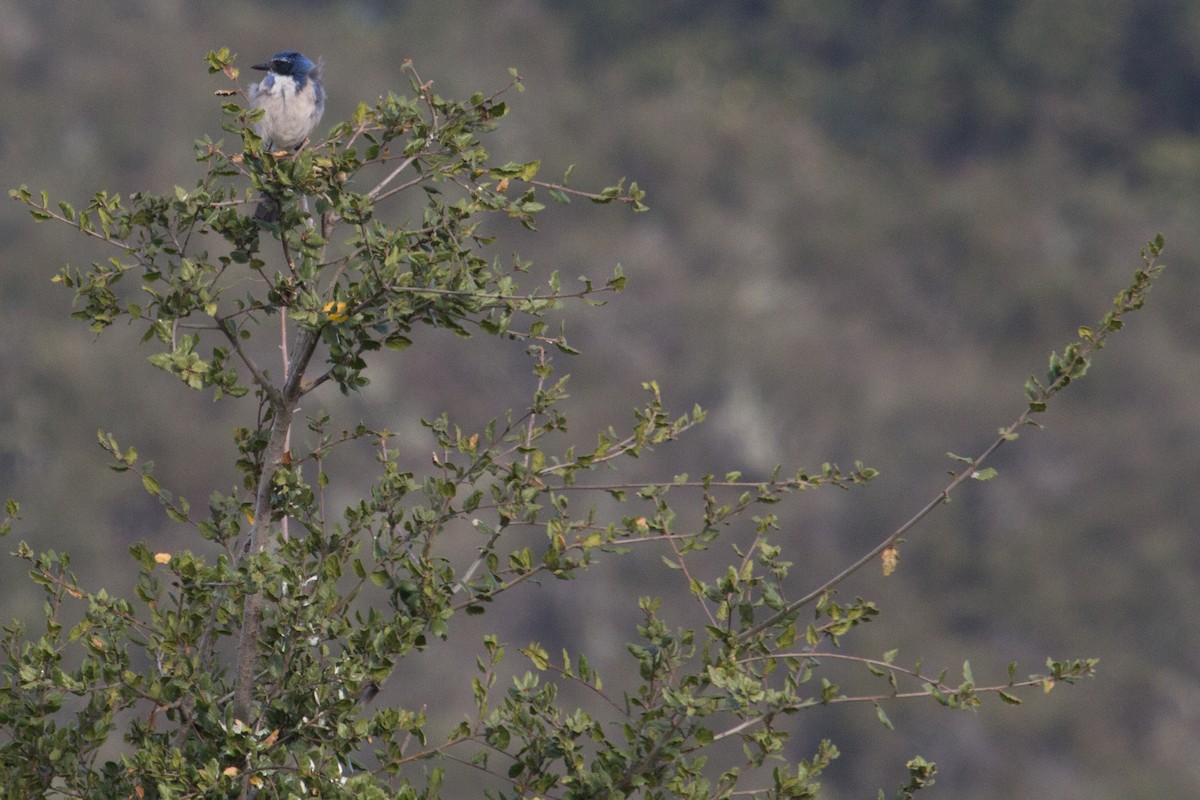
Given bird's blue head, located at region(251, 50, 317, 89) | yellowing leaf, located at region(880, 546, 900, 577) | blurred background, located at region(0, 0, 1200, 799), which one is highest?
blurred background, located at region(0, 0, 1200, 799)

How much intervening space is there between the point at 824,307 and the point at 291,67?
41.4 m

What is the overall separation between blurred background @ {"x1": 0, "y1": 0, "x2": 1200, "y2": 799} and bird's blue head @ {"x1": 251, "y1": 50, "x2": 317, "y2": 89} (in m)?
24.6

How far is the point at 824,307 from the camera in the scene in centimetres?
4994

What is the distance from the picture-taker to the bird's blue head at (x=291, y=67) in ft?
29.6

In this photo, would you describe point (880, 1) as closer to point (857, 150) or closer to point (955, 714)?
point (857, 150)

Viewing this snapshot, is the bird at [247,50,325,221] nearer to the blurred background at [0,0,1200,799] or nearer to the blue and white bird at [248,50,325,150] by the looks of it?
the blue and white bird at [248,50,325,150]

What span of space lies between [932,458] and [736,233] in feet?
31.2

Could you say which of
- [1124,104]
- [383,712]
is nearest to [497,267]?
[383,712]

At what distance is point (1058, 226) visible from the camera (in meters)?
52.2

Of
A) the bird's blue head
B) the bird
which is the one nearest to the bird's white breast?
the bird

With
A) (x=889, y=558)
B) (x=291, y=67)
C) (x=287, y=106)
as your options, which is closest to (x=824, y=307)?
(x=291, y=67)

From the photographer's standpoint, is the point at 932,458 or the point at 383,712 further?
the point at 932,458

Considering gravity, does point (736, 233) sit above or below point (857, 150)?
below

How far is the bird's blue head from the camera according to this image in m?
9.03
